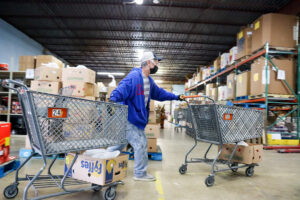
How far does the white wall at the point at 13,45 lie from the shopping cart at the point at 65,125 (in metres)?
8.50

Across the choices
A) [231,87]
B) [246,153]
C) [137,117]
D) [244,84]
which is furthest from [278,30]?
[137,117]

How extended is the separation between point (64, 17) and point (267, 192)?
360 inches

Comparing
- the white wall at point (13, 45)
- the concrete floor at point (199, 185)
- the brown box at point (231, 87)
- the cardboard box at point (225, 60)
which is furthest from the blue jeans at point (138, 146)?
the white wall at point (13, 45)

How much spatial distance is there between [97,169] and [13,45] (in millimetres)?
10504

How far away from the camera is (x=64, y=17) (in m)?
8.53

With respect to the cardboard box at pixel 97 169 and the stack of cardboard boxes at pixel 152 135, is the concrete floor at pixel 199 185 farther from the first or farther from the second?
the stack of cardboard boxes at pixel 152 135

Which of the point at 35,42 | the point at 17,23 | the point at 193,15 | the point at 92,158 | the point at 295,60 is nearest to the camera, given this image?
the point at 92,158

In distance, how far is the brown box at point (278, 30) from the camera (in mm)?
5273

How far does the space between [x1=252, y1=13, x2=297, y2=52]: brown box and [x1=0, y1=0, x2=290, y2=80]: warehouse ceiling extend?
1.82 metres

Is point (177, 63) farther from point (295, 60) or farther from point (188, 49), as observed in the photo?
point (295, 60)

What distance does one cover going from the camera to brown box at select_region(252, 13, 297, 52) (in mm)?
5273

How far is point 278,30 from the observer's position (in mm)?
5359

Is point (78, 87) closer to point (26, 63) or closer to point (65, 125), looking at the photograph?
point (65, 125)

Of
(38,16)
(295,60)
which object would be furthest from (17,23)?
(295,60)
